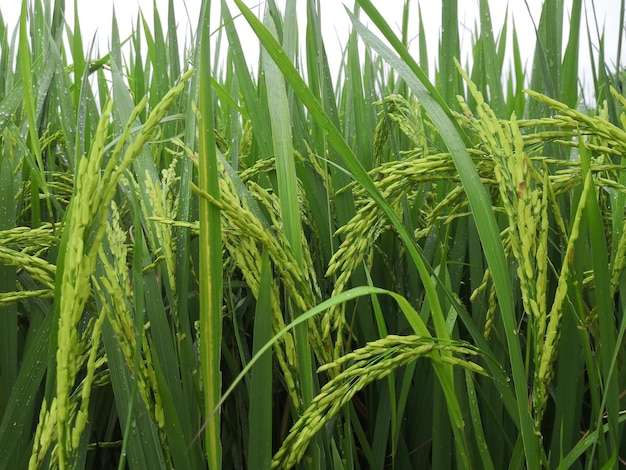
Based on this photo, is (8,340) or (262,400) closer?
(262,400)

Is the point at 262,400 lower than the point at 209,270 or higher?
lower

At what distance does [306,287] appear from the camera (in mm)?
621

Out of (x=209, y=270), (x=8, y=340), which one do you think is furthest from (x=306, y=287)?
(x=8, y=340)

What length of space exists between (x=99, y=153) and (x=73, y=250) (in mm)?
74

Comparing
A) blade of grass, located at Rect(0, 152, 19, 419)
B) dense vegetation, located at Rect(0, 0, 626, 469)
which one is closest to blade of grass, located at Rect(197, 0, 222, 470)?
dense vegetation, located at Rect(0, 0, 626, 469)

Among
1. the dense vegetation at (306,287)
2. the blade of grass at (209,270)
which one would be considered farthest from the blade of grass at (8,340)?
the blade of grass at (209,270)

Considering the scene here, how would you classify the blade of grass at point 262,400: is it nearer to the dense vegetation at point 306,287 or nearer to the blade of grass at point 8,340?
the dense vegetation at point 306,287

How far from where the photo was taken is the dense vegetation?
0.55 metres

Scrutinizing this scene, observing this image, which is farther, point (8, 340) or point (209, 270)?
point (8, 340)

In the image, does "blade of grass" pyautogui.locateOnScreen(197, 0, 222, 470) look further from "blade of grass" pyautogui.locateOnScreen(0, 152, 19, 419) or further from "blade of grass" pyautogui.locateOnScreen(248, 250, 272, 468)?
"blade of grass" pyautogui.locateOnScreen(0, 152, 19, 419)

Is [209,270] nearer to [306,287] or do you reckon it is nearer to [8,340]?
[306,287]

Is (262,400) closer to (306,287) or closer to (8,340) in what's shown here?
(306,287)

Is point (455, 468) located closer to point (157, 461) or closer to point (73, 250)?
point (157, 461)

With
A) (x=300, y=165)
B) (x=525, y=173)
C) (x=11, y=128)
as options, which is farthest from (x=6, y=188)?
(x=525, y=173)
